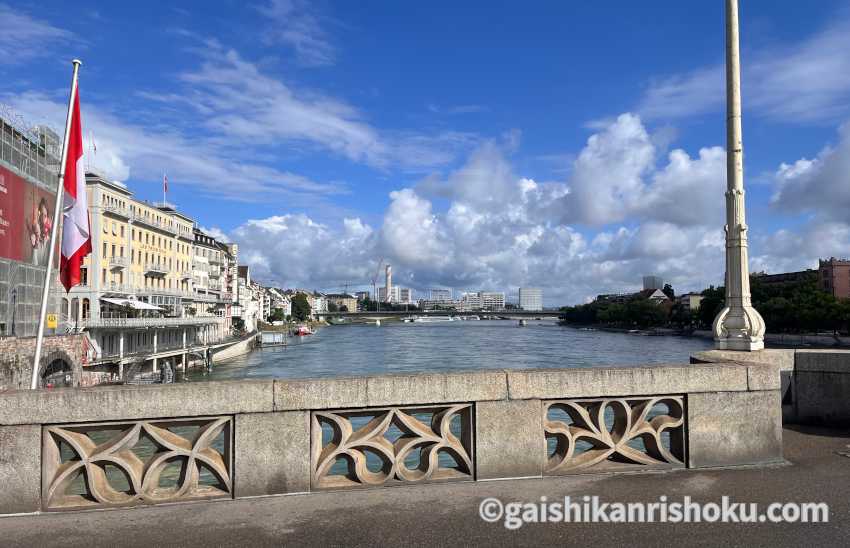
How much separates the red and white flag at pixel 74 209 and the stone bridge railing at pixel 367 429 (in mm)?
4428

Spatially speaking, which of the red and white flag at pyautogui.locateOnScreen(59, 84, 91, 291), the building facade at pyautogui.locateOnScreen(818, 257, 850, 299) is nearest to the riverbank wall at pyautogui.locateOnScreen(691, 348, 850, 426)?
the red and white flag at pyautogui.locateOnScreen(59, 84, 91, 291)

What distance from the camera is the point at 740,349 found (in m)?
9.99

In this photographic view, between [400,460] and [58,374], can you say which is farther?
[58,374]

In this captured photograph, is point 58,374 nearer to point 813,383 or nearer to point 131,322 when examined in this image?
point 131,322

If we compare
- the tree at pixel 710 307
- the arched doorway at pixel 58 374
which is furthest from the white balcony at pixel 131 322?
the tree at pixel 710 307

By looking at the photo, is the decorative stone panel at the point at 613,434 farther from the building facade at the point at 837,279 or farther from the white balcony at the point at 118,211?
the building facade at the point at 837,279

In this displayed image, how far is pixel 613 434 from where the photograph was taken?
645cm

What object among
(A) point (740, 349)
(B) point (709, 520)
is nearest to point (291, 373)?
(A) point (740, 349)

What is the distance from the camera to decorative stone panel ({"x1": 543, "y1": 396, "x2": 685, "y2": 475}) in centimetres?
611

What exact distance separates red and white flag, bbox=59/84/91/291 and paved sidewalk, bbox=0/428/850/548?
5.13 m


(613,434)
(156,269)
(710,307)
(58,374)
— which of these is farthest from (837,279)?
(613,434)

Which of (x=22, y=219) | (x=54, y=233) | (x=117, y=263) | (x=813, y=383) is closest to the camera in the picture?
(x=54, y=233)

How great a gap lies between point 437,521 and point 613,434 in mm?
2375

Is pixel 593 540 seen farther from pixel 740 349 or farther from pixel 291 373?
pixel 291 373
